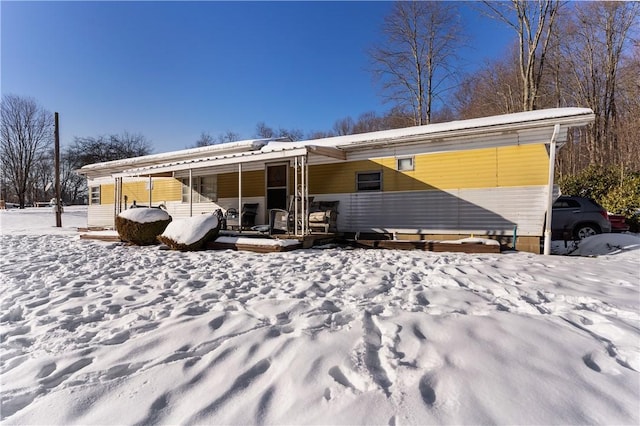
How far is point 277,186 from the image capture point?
11.6 meters

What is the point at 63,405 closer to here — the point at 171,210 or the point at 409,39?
the point at 171,210

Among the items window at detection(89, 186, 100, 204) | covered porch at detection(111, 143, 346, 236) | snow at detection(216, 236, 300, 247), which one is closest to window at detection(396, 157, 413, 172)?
covered porch at detection(111, 143, 346, 236)

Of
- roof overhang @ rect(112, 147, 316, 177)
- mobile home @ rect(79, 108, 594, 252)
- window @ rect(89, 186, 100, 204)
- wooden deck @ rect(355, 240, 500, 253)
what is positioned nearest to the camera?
wooden deck @ rect(355, 240, 500, 253)

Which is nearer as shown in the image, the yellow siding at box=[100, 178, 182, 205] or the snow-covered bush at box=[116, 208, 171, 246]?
the snow-covered bush at box=[116, 208, 171, 246]

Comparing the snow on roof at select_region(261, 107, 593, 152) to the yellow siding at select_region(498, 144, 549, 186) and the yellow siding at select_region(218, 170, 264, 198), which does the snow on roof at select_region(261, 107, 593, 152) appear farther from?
the yellow siding at select_region(218, 170, 264, 198)

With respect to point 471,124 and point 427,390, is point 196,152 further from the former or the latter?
point 427,390

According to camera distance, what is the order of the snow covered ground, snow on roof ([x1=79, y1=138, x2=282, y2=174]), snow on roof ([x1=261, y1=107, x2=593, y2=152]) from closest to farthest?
the snow covered ground < snow on roof ([x1=261, y1=107, x2=593, y2=152]) < snow on roof ([x1=79, y1=138, x2=282, y2=174])

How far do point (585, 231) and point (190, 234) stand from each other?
10.9 metres

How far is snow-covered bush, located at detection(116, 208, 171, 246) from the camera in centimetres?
962

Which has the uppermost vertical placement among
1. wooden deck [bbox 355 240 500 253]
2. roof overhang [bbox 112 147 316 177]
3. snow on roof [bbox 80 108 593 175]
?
snow on roof [bbox 80 108 593 175]

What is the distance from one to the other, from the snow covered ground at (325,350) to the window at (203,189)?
8284 millimetres

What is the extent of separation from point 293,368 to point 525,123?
7846 millimetres

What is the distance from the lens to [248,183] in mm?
12102

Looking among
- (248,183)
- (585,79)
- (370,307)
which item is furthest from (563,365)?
(585,79)
